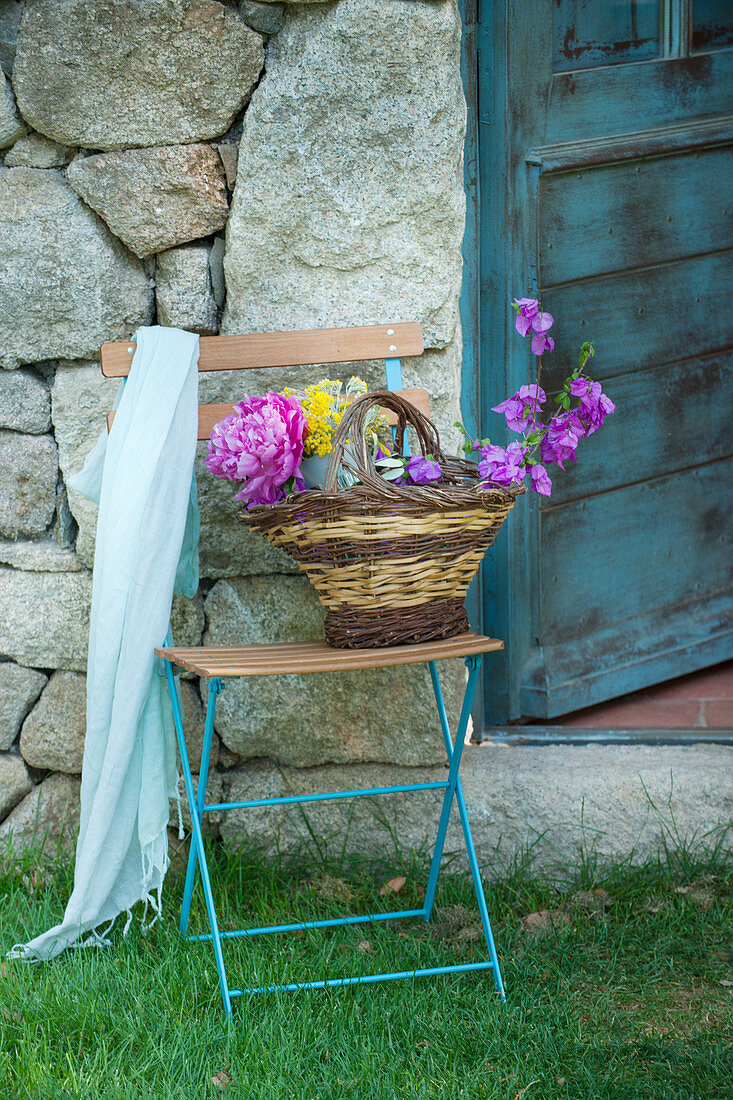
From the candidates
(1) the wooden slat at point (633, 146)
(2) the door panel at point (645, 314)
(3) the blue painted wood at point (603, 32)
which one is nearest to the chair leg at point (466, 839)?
(2) the door panel at point (645, 314)

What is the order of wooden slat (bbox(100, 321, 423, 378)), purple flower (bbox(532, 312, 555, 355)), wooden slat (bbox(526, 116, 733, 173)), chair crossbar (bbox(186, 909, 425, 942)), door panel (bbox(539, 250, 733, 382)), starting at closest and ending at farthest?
1. purple flower (bbox(532, 312, 555, 355))
2. chair crossbar (bbox(186, 909, 425, 942))
3. wooden slat (bbox(100, 321, 423, 378))
4. wooden slat (bbox(526, 116, 733, 173))
5. door panel (bbox(539, 250, 733, 382))

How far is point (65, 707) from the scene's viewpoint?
8.02ft

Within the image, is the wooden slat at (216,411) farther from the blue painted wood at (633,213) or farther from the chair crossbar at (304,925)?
the chair crossbar at (304,925)

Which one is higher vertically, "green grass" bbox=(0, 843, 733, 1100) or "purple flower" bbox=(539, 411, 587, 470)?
"purple flower" bbox=(539, 411, 587, 470)

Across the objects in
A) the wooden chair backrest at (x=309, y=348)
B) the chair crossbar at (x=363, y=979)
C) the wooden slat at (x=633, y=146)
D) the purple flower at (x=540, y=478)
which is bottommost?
the chair crossbar at (x=363, y=979)

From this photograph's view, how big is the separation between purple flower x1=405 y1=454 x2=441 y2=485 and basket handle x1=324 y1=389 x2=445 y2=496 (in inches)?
2.8

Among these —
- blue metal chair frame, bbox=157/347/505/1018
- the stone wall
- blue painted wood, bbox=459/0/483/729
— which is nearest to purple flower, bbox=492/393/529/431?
blue metal chair frame, bbox=157/347/505/1018

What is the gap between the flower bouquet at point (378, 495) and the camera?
178 cm

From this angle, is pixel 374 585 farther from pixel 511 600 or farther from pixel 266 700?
pixel 511 600

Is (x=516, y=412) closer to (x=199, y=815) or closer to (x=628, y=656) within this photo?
(x=199, y=815)

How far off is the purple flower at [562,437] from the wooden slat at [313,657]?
0.39 metres

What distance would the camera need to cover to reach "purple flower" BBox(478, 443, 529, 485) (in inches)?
74.7

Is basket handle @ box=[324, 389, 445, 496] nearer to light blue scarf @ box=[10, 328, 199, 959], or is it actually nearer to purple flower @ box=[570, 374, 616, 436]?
purple flower @ box=[570, 374, 616, 436]

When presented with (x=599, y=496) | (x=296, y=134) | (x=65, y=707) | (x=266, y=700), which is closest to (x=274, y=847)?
(x=266, y=700)
